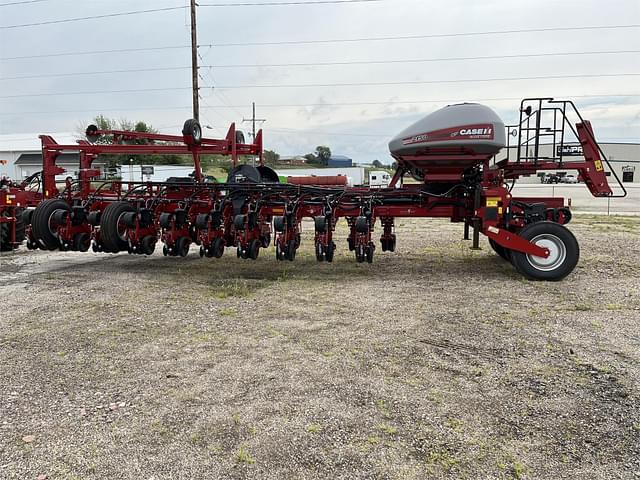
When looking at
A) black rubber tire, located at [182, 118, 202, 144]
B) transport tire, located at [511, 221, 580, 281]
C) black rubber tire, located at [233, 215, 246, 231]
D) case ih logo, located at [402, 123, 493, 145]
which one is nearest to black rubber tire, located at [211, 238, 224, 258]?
black rubber tire, located at [233, 215, 246, 231]

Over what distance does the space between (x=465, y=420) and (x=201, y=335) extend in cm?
278

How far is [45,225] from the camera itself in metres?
8.28

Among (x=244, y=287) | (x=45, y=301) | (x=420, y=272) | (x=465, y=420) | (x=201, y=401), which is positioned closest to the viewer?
(x=465, y=420)

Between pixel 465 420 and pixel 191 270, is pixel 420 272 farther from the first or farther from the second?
pixel 465 420

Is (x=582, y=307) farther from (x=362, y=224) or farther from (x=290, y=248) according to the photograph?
(x=290, y=248)

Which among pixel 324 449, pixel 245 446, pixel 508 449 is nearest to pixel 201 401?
pixel 245 446

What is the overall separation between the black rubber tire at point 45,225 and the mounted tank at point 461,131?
570 centimetres

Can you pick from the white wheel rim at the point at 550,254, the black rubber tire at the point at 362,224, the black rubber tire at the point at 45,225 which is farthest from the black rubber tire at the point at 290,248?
the black rubber tire at the point at 45,225

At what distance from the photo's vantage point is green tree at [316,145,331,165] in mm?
82875

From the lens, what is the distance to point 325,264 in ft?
29.9

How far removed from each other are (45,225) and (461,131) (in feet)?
21.2

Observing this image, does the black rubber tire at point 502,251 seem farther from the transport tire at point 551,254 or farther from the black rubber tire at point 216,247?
the black rubber tire at point 216,247

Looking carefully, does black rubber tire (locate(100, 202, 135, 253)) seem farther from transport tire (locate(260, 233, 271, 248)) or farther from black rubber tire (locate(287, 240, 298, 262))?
black rubber tire (locate(287, 240, 298, 262))

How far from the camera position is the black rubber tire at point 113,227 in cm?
803
